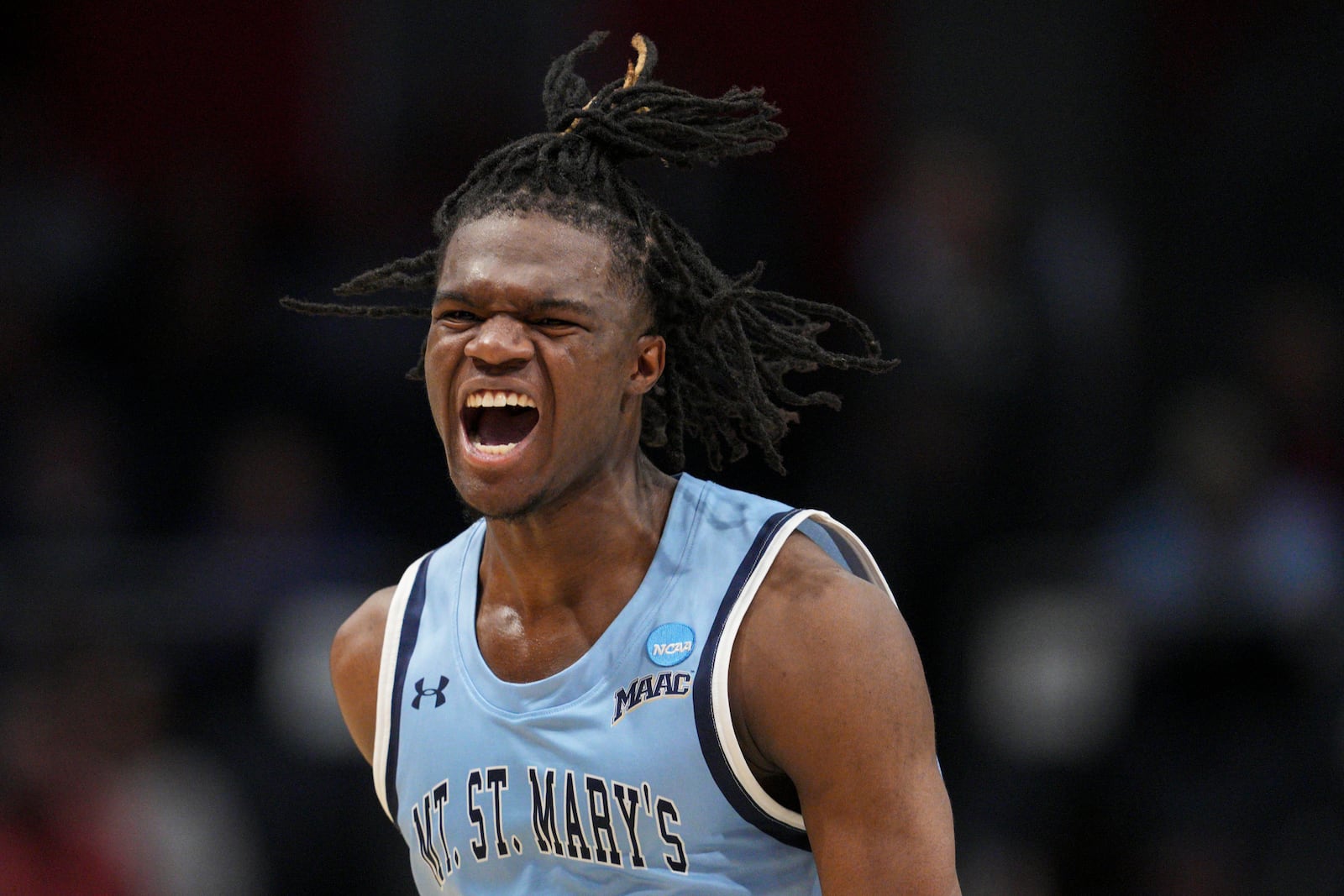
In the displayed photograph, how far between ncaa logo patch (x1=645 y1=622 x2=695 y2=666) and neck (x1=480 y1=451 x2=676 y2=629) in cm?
12

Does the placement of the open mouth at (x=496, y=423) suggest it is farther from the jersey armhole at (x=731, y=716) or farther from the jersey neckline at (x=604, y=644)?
the jersey armhole at (x=731, y=716)

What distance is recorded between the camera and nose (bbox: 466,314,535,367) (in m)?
2.59

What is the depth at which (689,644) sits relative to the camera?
2613mm

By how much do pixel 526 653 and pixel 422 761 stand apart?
0.24 m

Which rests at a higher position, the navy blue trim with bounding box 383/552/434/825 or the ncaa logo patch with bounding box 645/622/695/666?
the ncaa logo patch with bounding box 645/622/695/666

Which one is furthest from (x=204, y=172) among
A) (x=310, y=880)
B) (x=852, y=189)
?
(x=310, y=880)

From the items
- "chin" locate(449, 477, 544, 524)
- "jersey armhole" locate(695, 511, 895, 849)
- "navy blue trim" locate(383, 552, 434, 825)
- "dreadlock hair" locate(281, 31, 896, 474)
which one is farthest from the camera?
"navy blue trim" locate(383, 552, 434, 825)

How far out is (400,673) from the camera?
9.53 ft

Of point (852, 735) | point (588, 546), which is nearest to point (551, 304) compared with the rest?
point (588, 546)

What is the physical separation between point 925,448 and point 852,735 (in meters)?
3.34

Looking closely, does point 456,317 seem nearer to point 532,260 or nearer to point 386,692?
point 532,260

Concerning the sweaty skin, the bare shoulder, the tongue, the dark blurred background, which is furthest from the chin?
the dark blurred background

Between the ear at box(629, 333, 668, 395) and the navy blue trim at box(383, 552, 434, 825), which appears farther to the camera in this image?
the navy blue trim at box(383, 552, 434, 825)

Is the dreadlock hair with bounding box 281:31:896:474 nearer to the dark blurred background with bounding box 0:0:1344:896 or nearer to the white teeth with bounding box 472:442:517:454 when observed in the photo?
the white teeth with bounding box 472:442:517:454
